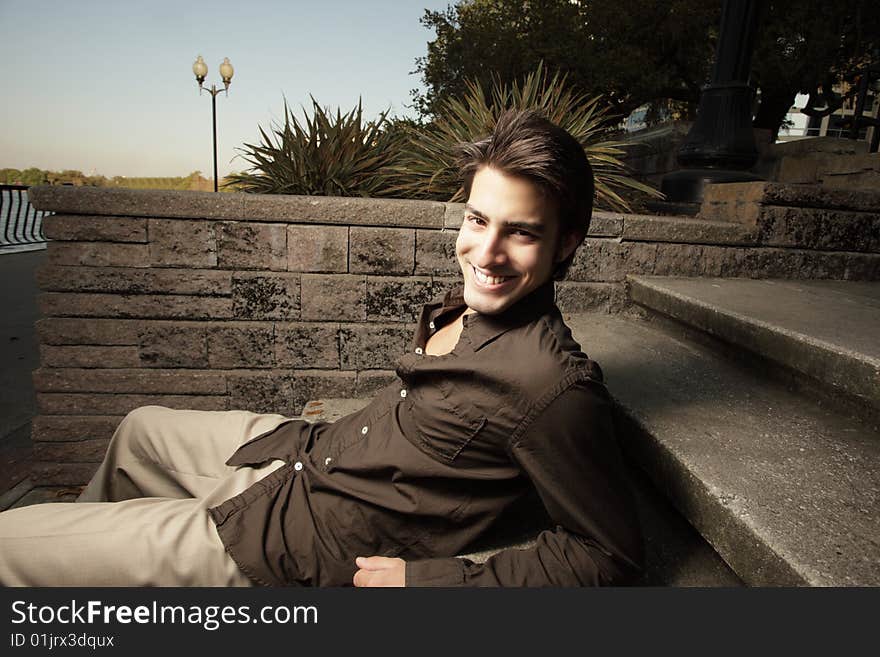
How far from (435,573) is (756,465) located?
3.01ft

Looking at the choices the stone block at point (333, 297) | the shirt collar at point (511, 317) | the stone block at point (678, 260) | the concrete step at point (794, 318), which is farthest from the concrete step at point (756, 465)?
the stone block at point (333, 297)

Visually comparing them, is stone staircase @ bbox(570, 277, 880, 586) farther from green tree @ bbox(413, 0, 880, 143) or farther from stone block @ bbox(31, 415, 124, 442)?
green tree @ bbox(413, 0, 880, 143)

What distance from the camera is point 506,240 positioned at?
126cm

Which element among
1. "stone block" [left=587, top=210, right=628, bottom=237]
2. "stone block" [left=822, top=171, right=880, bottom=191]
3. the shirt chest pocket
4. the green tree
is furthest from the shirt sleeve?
the green tree

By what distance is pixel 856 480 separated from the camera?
4.26 feet

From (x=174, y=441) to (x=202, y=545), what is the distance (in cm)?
61

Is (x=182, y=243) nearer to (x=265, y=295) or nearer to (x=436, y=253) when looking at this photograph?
(x=265, y=295)

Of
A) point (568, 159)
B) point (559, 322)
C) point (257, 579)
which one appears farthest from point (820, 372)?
point (257, 579)

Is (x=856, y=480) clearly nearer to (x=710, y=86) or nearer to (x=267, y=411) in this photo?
(x=267, y=411)

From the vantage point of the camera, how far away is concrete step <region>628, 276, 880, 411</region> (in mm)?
1619

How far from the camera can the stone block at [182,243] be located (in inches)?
105

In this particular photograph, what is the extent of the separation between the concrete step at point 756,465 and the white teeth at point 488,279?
0.72 metres

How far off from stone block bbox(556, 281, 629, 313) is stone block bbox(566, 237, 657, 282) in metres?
0.04

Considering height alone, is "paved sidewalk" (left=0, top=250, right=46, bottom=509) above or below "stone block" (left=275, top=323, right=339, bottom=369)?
below
